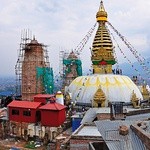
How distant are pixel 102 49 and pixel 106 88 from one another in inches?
340

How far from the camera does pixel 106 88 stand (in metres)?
41.0

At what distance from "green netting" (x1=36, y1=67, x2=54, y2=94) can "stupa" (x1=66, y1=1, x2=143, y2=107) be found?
370 inches

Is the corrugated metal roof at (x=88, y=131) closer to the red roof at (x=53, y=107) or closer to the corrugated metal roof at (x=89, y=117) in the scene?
the corrugated metal roof at (x=89, y=117)

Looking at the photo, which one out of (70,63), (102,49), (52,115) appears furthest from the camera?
(70,63)

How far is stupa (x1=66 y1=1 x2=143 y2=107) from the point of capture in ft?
132

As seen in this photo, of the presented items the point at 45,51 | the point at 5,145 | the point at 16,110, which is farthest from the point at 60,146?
the point at 45,51

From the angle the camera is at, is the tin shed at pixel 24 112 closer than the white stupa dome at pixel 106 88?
Yes

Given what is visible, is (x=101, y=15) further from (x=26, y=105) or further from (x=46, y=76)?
(x=26, y=105)

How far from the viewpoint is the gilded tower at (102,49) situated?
4719 centimetres

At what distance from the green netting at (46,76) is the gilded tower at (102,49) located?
1004cm

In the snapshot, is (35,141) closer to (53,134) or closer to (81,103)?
(53,134)

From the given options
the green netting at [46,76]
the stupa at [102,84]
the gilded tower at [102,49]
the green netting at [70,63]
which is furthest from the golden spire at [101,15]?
the green netting at [70,63]

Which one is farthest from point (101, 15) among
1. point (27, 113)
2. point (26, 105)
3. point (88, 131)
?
point (88, 131)

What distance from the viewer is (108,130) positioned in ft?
54.9
